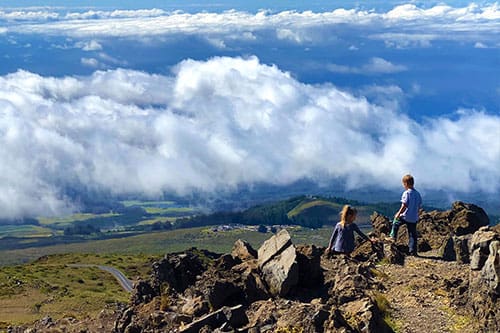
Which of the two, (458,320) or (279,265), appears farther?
(279,265)

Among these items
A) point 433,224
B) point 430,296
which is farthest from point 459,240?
point 433,224

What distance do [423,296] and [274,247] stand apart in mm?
6985

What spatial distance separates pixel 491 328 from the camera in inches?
935

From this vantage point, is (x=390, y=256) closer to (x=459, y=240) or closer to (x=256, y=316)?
(x=459, y=240)

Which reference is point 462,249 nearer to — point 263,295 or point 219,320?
point 263,295

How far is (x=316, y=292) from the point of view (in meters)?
29.4

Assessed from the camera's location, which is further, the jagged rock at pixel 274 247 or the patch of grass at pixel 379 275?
the patch of grass at pixel 379 275

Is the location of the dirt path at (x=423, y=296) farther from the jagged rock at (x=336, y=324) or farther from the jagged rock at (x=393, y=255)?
the jagged rock at (x=336, y=324)

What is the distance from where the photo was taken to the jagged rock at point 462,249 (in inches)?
1315

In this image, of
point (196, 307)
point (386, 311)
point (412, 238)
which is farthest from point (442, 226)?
point (196, 307)

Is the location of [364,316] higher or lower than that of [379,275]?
higher

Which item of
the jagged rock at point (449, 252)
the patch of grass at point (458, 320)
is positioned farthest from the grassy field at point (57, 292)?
the patch of grass at point (458, 320)

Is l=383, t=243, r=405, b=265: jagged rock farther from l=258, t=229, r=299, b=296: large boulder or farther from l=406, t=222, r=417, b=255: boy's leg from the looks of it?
l=258, t=229, r=299, b=296: large boulder

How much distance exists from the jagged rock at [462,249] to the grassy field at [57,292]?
25093 millimetres
